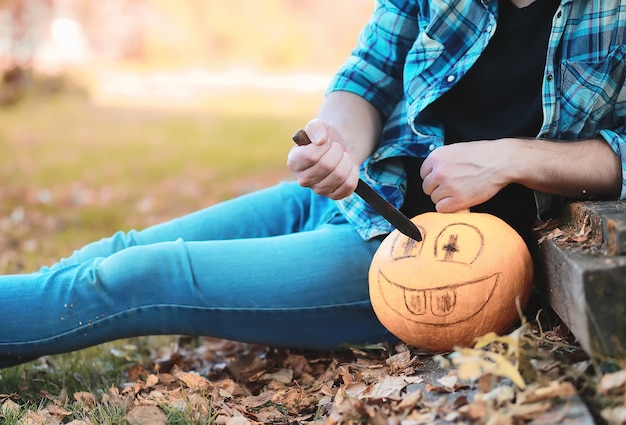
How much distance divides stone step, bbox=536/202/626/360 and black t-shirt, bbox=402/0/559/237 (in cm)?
31

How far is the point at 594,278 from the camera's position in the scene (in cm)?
136

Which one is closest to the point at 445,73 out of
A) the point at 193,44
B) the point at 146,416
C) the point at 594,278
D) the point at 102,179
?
the point at 594,278

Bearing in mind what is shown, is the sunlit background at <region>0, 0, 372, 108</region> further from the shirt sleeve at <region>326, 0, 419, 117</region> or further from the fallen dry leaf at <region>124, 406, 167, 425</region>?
the fallen dry leaf at <region>124, 406, 167, 425</region>

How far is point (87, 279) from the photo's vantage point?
196 cm

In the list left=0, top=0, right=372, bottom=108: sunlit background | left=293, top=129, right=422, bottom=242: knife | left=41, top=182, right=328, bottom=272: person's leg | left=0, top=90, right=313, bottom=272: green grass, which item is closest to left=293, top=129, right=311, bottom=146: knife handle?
left=293, top=129, right=422, bottom=242: knife

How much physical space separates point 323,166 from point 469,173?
0.39m

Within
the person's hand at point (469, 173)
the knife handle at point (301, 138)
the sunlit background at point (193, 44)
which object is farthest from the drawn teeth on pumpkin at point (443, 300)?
the sunlit background at point (193, 44)

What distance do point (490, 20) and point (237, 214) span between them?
108 centimetres

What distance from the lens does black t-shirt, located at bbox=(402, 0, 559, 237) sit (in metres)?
1.86

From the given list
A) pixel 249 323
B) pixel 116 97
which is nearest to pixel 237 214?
pixel 249 323

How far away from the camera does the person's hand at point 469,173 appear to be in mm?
1757

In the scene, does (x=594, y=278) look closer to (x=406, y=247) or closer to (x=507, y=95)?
(x=406, y=247)

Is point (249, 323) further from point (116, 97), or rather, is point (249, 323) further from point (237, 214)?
point (116, 97)

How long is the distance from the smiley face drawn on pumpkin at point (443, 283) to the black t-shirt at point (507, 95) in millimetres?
259
